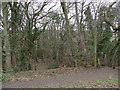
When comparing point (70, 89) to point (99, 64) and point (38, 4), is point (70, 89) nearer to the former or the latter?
point (99, 64)

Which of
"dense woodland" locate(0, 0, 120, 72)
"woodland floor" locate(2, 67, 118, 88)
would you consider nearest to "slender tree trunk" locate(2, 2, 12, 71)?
"dense woodland" locate(0, 0, 120, 72)

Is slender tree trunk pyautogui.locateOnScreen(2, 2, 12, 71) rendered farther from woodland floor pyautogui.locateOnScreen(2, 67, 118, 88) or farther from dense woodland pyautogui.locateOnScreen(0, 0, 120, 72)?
woodland floor pyautogui.locateOnScreen(2, 67, 118, 88)

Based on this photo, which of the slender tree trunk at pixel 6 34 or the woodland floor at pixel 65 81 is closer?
the woodland floor at pixel 65 81

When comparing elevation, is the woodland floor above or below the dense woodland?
below

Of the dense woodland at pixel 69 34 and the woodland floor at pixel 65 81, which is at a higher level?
the dense woodland at pixel 69 34

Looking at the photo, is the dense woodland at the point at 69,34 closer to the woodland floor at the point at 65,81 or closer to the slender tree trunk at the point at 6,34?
the slender tree trunk at the point at 6,34

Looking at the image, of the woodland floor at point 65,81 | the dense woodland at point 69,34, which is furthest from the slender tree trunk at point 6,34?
the woodland floor at point 65,81

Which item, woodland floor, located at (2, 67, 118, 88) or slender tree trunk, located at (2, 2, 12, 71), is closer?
woodland floor, located at (2, 67, 118, 88)

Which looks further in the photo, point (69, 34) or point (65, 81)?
point (69, 34)

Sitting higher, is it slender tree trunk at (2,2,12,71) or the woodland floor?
slender tree trunk at (2,2,12,71)

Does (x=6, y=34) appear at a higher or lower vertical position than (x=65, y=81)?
higher

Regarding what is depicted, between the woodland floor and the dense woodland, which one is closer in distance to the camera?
the woodland floor

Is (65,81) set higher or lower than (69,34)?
lower

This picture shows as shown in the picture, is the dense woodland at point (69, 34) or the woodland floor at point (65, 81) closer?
the woodland floor at point (65, 81)
